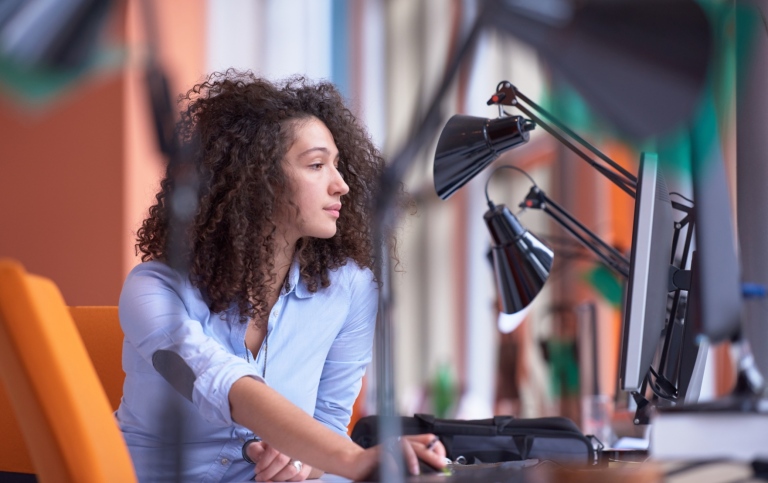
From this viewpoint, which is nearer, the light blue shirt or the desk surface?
the desk surface

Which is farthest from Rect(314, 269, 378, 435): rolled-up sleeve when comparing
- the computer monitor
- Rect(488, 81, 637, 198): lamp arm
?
the computer monitor

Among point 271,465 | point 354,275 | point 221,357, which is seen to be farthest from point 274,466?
point 354,275

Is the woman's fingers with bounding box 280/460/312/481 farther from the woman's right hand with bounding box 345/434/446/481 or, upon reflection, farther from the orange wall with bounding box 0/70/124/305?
the orange wall with bounding box 0/70/124/305

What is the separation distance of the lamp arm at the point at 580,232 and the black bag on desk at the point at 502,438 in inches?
12.4

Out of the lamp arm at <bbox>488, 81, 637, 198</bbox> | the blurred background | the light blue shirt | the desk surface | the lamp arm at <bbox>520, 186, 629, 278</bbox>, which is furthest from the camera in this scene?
the blurred background

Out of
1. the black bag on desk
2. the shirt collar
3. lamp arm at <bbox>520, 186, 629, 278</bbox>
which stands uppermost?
lamp arm at <bbox>520, 186, 629, 278</bbox>

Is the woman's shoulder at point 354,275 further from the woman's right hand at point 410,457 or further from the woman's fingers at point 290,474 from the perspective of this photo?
the woman's right hand at point 410,457

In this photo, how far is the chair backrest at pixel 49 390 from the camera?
953 mm

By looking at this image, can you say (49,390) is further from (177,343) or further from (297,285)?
(297,285)

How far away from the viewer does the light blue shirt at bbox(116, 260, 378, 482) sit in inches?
48.5

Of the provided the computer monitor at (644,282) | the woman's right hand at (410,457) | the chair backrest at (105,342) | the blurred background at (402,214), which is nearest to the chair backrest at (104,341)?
the chair backrest at (105,342)

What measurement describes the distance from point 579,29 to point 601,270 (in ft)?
7.08

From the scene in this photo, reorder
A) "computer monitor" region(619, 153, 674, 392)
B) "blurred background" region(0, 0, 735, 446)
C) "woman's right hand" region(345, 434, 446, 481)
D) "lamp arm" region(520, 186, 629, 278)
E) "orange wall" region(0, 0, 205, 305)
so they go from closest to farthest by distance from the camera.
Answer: "woman's right hand" region(345, 434, 446, 481)
"computer monitor" region(619, 153, 674, 392)
"lamp arm" region(520, 186, 629, 278)
"blurred background" region(0, 0, 735, 446)
"orange wall" region(0, 0, 205, 305)

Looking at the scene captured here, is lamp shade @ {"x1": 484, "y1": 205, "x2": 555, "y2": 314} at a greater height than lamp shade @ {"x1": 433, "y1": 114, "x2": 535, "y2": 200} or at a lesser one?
lesser
